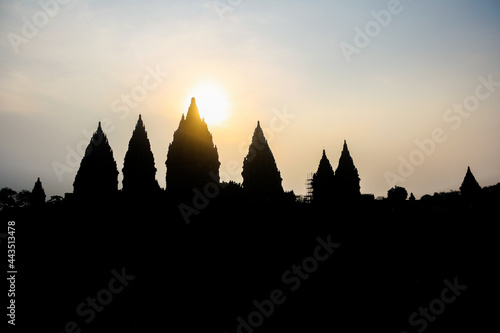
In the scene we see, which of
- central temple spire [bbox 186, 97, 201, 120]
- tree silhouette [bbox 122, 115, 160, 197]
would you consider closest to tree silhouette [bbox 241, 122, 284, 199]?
central temple spire [bbox 186, 97, 201, 120]

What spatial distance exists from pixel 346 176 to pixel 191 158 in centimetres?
2084

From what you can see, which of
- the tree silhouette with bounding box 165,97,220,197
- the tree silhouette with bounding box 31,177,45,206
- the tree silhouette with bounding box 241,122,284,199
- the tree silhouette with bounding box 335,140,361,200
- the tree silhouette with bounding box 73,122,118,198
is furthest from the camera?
the tree silhouette with bounding box 31,177,45,206

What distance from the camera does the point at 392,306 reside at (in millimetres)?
17703

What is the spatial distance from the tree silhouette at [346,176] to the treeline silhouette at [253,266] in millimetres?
16597

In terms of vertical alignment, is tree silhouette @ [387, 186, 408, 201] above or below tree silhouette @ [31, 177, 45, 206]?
below

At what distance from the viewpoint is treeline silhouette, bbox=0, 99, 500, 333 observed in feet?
58.0

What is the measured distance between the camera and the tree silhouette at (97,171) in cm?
3203

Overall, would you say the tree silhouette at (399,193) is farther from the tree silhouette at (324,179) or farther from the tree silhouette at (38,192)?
the tree silhouette at (38,192)

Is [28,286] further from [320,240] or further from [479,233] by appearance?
[479,233]

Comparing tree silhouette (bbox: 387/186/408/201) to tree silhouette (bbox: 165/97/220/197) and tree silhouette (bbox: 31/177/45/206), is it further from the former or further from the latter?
tree silhouette (bbox: 31/177/45/206)

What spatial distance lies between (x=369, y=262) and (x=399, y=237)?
8.19 feet

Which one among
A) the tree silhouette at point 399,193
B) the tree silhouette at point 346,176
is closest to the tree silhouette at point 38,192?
the tree silhouette at point 346,176

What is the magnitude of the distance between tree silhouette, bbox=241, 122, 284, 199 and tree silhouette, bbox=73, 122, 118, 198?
13.4 meters

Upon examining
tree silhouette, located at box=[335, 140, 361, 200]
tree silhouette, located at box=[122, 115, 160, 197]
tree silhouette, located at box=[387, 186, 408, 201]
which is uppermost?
tree silhouette, located at box=[122, 115, 160, 197]
